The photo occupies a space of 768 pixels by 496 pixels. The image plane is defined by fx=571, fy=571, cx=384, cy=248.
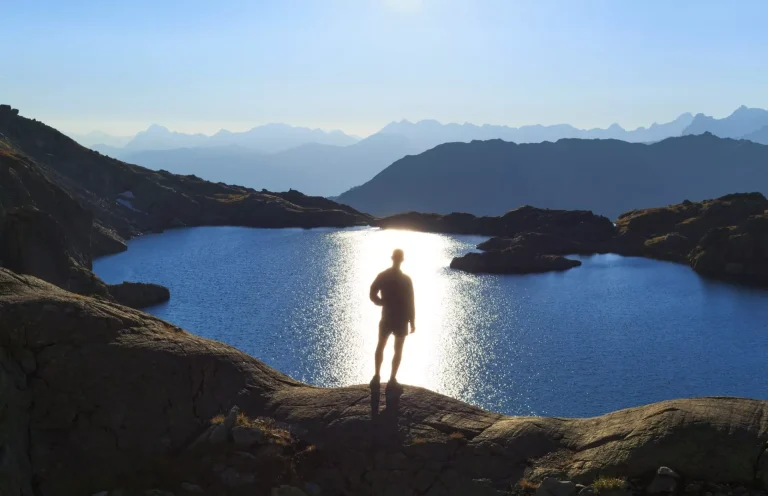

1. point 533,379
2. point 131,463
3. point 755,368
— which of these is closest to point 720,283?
point 755,368

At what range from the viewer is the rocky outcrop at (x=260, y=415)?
1385 centimetres

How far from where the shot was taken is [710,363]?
66.2 metres

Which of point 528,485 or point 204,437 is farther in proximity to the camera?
point 204,437

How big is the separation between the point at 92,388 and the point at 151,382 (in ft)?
4.88

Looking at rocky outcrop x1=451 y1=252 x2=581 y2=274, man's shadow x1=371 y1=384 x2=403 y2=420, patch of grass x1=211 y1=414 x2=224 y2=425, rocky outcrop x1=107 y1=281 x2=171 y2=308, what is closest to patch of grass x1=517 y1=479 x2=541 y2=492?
man's shadow x1=371 y1=384 x2=403 y2=420

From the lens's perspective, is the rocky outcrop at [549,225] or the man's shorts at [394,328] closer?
the man's shorts at [394,328]

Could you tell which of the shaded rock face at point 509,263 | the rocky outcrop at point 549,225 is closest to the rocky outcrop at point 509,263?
the shaded rock face at point 509,263

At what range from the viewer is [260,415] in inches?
652

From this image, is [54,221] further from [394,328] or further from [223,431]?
[394,328]

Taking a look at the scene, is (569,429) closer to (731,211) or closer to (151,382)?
(151,382)

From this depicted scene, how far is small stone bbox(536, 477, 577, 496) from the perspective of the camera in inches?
529

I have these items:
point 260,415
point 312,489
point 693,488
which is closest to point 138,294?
point 260,415

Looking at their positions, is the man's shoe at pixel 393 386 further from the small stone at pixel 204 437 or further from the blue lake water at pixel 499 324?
the blue lake water at pixel 499 324

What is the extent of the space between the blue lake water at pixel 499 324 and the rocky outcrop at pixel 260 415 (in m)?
37.3
